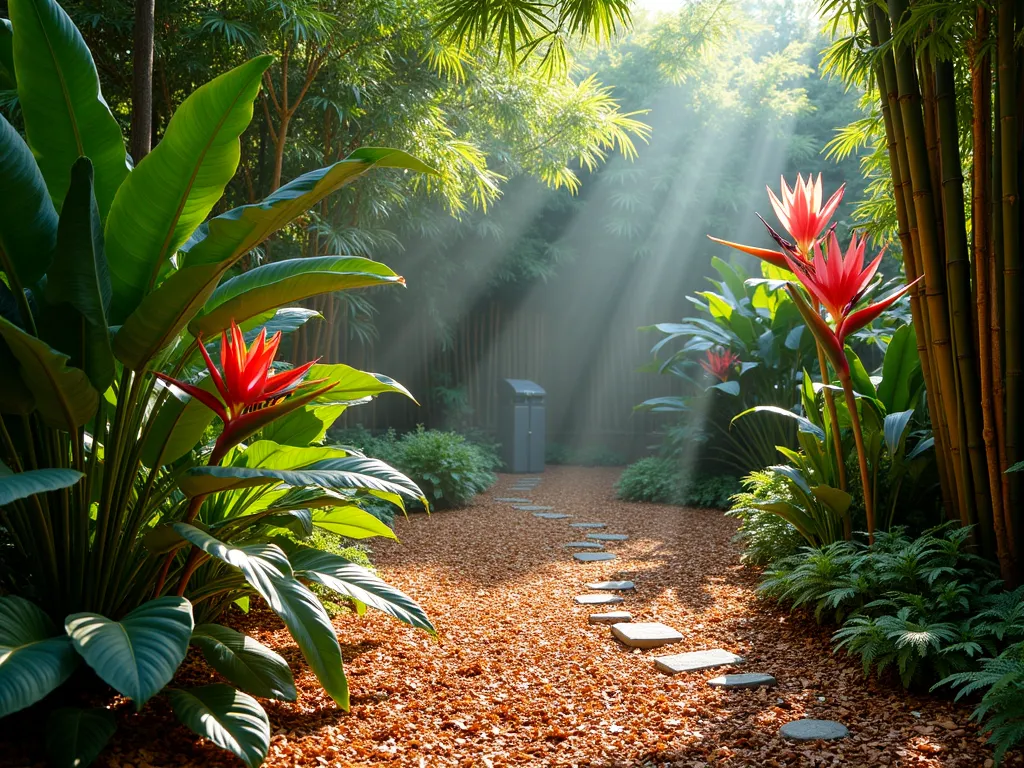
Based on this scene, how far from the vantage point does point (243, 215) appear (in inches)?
55.3

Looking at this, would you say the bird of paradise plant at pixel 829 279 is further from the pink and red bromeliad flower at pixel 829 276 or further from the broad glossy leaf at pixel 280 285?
the broad glossy leaf at pixel 280 285

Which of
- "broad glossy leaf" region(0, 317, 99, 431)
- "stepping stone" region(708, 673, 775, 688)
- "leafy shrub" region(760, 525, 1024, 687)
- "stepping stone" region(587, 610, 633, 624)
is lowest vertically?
"stepping stone" region(587, 610, 633, 624)

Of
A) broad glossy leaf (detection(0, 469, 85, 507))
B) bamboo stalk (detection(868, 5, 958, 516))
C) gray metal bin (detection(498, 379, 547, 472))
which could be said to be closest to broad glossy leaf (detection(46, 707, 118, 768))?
broad glossy leaf (detection(0, 469, 85, 507))

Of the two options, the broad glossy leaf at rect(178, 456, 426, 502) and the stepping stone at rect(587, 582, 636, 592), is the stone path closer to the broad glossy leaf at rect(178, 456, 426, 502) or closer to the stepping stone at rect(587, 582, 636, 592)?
the stepping stone at rect(587, 582, 636, 592)

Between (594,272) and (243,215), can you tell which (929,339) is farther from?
(594,272)

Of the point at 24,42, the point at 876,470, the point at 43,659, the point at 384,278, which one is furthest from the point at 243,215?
the point at 876,470

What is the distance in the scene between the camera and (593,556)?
3.57m

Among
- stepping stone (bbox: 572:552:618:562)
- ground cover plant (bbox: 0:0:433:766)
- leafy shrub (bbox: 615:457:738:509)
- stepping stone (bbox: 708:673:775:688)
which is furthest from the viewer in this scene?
leafy shrub (bbox: 615:457:738:509)

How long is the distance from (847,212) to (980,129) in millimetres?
8385

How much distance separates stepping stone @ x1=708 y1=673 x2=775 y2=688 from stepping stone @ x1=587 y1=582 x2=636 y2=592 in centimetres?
102

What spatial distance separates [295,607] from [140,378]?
57 centimetres

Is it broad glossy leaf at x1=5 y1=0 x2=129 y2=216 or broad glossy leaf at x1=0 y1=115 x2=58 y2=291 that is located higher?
broad glossy leaf at x1=5 y1=0 x2=129 y2=216

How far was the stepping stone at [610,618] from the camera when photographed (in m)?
2.49

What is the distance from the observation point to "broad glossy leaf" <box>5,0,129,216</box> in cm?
144
